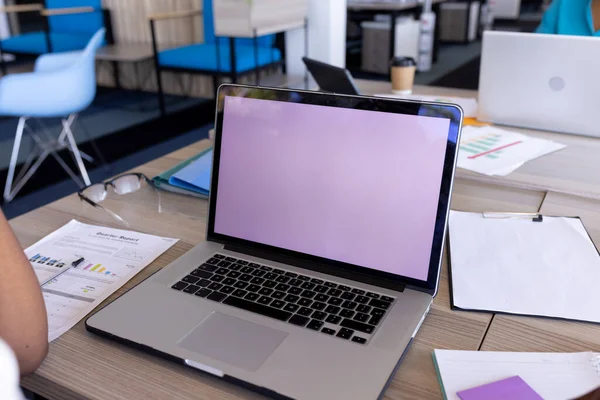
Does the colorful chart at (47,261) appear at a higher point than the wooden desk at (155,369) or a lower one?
higher

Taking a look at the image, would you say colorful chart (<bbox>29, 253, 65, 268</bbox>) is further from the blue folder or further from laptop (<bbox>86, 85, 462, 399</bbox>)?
the blue folder

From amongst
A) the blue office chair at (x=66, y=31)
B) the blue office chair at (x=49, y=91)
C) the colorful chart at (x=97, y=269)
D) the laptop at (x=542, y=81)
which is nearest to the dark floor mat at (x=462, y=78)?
the blue office chair at (x=66, y=31)

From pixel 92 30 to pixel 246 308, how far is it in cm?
463

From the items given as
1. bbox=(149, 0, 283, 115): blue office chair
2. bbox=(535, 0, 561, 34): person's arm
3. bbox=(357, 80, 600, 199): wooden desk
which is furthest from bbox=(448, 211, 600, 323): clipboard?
bbox=(149, 0, 283, 115): blue office chair

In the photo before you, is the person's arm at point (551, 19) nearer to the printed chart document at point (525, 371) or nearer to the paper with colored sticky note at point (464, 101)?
the paper with colored sticky note at point (464, 101)

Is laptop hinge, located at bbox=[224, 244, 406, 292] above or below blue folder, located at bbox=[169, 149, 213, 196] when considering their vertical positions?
below

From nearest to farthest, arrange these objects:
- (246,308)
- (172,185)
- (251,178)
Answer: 1. (246,308)
2. (251,178)
3. (172,185)

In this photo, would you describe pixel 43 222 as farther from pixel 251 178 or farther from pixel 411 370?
pixel 411 370

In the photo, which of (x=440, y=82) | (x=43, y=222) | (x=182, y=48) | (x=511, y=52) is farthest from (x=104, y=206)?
(x=440, y=82)

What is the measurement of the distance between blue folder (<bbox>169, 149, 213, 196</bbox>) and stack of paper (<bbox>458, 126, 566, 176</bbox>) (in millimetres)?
596

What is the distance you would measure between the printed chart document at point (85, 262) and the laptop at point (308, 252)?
6cm

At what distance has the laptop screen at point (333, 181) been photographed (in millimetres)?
717

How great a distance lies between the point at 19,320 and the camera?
0.59 metres

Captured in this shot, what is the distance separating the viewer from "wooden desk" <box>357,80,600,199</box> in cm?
112
